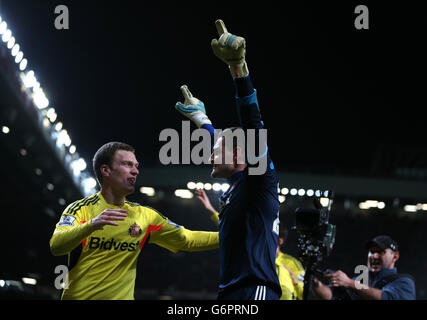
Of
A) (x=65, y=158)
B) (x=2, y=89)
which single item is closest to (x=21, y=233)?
(x=65, y=158)

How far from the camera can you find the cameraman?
4.49m

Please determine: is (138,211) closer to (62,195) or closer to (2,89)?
(2,89)

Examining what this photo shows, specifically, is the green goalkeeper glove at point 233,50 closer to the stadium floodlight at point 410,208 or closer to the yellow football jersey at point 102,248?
the yellow football jersey at point 102,248

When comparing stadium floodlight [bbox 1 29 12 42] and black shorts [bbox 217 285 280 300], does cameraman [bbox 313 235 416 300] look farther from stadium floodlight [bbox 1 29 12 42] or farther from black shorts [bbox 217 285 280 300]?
stadium floodlight [bbox 1 29 12 42]

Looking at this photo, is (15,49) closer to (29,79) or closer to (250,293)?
(29,79)

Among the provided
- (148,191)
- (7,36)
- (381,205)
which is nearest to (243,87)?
(7,36)

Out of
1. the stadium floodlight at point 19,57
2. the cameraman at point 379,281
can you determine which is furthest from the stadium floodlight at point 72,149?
the cameraman at point 379,281

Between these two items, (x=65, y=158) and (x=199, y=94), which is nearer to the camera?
(x=199, y=94)

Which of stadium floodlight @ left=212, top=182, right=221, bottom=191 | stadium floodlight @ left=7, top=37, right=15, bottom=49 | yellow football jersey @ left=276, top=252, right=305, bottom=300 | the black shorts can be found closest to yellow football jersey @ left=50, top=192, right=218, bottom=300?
the black shorts

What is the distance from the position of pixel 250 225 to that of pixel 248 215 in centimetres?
6

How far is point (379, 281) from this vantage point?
5402 mm

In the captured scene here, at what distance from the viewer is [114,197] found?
4164mm
